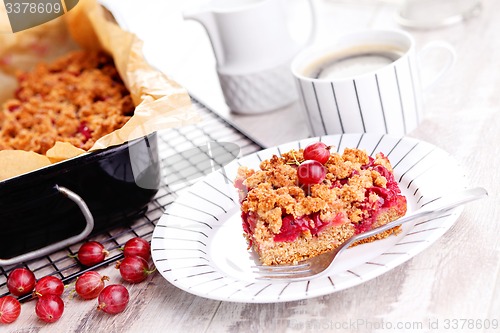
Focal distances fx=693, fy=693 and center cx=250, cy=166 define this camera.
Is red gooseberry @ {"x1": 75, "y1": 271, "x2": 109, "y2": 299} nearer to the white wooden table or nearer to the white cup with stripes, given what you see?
the white wooden table

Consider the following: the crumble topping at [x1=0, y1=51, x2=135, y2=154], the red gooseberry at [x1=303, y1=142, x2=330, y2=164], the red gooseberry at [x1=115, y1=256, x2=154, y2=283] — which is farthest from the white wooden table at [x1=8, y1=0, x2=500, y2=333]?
the crumble topping at [x1=0, y1=51, x2=135, y2=154]

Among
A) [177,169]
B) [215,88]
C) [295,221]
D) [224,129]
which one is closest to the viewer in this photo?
[295,221]

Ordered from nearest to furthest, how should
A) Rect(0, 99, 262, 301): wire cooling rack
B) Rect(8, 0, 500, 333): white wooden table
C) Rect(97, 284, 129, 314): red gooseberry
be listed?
Rect(8, 0, 500, 333): white wooden table, Rect(97, 284, 129, 314): red gooseberry, Rect(0, 99, 262, 301): wire cooling rack

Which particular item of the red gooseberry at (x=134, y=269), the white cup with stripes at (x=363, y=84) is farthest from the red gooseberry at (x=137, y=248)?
the white cup with stripes at (x=363, y=84)

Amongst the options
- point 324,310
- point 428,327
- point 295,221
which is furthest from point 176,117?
point 428,327

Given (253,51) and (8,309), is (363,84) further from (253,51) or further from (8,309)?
(8,309)

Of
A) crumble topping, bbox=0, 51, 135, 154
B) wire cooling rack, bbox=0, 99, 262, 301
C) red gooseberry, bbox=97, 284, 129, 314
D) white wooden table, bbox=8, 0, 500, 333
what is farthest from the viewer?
crumble topping, bbox=0, 51, 135, 154

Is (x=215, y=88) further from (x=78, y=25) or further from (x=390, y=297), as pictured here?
(x=390, y=297)
